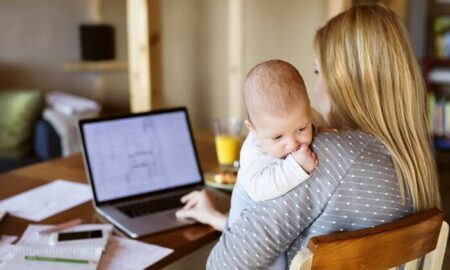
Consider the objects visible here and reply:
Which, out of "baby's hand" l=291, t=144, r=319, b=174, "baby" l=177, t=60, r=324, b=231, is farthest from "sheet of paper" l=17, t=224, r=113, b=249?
"baby's hand" l=291, t=144, r=319, b=174

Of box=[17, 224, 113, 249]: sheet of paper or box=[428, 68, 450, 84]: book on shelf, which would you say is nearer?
box=[17, 224, 113, 249]: sheet of paper

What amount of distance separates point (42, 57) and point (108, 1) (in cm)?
80

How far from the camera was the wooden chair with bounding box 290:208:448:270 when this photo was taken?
0.89m

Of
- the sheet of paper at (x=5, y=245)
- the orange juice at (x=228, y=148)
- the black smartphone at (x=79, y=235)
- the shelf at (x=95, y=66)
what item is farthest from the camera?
the shelf at (x=95, y=66)

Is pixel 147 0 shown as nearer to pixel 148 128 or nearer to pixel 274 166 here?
pixel 148 128

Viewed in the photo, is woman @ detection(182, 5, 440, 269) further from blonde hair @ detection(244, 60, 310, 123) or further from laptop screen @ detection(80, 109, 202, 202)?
laptop screen @ detection(80, 109, 202, 202)

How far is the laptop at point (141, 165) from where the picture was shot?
156 cm

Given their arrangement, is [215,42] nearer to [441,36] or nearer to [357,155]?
[441,36]

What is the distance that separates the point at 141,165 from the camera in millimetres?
1670

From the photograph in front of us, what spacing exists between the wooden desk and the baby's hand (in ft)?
1.43

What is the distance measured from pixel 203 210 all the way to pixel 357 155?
539 millimetres

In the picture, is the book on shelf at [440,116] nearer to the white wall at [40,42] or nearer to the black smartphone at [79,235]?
the white wall at [40,42]

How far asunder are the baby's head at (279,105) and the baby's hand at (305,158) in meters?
0.03

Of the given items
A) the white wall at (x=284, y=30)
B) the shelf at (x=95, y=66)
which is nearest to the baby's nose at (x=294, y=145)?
the white wall at (x=284, y=30)
